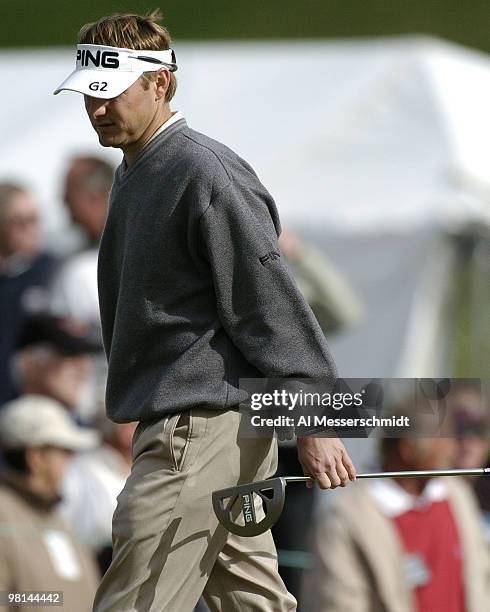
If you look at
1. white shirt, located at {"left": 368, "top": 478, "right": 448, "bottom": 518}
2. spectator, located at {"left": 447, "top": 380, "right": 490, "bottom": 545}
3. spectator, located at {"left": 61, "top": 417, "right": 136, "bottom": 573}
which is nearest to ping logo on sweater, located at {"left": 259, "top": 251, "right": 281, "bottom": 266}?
spectator, located at {"left": 447, "top": 380, "right": 490, "bottom": 545}

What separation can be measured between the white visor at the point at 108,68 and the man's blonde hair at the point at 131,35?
0.05ft

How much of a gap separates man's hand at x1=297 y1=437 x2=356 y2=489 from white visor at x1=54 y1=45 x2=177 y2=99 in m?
0.85

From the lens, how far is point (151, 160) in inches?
117

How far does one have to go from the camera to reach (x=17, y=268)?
7023 mm

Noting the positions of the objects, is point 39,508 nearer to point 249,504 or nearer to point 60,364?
point 60,364

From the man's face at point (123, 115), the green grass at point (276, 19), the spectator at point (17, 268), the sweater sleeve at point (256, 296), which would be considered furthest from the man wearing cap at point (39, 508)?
the green grass at point (276, 19)

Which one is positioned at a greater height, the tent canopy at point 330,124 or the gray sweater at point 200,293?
the gray sweater at point 200,293

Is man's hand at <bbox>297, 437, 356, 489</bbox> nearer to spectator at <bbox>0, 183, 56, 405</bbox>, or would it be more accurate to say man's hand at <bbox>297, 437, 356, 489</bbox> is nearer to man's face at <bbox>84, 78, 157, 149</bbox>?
man's face at <bbox>84, 78, 157, 149</bbox>

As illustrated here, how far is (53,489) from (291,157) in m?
3.84

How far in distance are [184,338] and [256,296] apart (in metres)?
0.18

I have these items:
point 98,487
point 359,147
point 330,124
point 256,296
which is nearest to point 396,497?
point 98,487

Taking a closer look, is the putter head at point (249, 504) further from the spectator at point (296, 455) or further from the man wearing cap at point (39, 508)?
the spectator at point (296, 455)

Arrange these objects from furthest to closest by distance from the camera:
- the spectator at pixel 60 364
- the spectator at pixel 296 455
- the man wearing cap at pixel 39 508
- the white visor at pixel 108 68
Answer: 1. the spectator at pixel 60 364
2. the spectator at pixel 296 455
3. the man wearing cap at pixel 39 508
4. the white visor at pixel 108 68

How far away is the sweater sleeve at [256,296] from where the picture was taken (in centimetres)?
287
